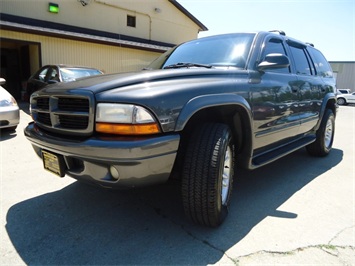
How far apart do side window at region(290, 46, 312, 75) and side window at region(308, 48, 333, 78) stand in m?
0.36

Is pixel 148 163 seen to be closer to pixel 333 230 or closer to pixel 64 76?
pixel 333 230

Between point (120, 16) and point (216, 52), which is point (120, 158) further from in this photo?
point (120, 16)

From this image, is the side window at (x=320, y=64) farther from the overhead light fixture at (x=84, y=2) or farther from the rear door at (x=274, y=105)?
Result: the overhead light fixture at (x=84, y=2)

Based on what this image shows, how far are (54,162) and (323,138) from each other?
13.9 feet

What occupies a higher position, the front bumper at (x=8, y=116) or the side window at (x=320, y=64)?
the side window at (x=320, y=64)

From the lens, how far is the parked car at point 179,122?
1.87 m

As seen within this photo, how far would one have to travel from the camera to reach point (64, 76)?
24.9 ft

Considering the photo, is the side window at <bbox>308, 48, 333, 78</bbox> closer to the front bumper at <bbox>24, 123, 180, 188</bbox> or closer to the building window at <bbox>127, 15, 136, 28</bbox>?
the front bumper at <bbox>24, 123, 180, 188</bbox>

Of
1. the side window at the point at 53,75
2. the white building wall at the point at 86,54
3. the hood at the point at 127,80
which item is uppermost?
the white building wall at the point at 86,54

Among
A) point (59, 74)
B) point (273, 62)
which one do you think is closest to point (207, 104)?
point (273, 62)

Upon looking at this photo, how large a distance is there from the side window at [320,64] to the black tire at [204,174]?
305 cm

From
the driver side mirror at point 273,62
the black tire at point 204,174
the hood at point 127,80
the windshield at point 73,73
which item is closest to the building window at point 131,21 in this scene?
the windshield at point 73,73

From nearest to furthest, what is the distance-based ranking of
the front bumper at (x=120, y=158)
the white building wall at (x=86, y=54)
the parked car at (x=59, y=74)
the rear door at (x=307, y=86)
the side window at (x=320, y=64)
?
1. the front bumper at (x=120, y=158)
2. the rear door at (x=307, y=86)
3. the side window at (x=320, y=64)
4. the parked car at (x=59, y=74)
5. the white building wall at (x=86, y=54)

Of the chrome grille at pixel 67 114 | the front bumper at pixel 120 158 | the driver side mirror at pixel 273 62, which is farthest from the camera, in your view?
the driver side mirror at pixel 273 62
